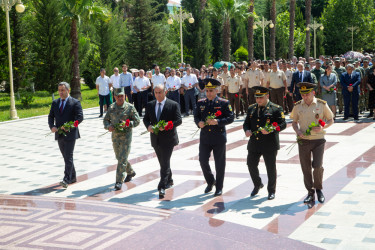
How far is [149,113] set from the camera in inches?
385

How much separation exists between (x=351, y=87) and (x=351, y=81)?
0.81 ft

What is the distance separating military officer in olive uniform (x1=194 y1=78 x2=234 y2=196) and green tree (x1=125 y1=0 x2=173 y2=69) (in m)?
28.5

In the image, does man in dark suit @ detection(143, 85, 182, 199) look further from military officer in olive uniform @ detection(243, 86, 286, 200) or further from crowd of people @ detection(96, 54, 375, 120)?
crowd of people @ detection(96, 54, 375, 120)

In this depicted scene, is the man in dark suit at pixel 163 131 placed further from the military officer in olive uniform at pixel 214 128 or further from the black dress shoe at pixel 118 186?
the black dress shoe at pixel 118 186

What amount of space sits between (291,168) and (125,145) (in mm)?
3592

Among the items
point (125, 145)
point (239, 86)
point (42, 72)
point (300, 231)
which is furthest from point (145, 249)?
point (42, 72)

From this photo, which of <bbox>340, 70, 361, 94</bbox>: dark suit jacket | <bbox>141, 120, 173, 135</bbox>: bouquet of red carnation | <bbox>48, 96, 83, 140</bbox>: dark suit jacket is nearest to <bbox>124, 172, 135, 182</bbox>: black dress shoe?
<bbox>48, 96, 83, 140</bbox>: dark suit jacket

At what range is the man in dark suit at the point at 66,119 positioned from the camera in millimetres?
10719

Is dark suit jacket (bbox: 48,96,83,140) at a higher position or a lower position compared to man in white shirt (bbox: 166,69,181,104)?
lower

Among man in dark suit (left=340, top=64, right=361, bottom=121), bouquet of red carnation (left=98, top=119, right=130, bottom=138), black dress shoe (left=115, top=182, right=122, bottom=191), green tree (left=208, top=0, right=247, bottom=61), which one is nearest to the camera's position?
bouquet of red carnation (left=98, top=119, right=130, bottom=138)

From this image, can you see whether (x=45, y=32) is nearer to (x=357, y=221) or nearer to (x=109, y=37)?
(x=109, y=37)

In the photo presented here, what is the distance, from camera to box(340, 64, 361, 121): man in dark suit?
18141 mm

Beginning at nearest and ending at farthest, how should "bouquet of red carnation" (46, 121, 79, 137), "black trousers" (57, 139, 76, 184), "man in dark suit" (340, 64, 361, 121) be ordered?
"bouquet of red carnation" (46, 121, 79, 137)
"black trousers" (57, 139, 76, 184)
"man in dark suit" (340, 64, 361, 121)

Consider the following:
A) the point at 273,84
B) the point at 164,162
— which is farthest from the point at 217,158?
the point at 273,84
